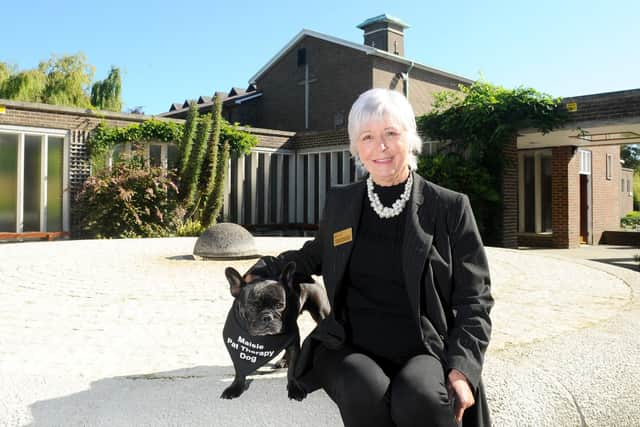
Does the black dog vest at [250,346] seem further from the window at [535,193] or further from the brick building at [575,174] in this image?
the window at [535,193]

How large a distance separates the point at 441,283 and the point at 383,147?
1.81 feet

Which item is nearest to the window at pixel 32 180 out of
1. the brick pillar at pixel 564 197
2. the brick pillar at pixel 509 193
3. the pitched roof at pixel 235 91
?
the brick pillar at pixel 509 193

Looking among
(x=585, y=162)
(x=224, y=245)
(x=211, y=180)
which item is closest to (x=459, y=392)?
(x=224, y=245)

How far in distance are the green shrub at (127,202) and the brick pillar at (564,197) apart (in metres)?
11.1

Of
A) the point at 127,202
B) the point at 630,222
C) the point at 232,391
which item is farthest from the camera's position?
the point at 630,222

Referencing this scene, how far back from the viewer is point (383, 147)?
2008mm

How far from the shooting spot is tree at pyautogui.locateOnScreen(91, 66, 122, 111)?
84.5 feet

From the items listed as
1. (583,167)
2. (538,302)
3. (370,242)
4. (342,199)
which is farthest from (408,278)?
(583,167)

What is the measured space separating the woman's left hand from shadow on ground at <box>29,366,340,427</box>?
26.2 inches

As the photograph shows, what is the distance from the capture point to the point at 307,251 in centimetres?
232

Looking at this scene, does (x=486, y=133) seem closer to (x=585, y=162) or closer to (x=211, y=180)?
(x=585, y=162)

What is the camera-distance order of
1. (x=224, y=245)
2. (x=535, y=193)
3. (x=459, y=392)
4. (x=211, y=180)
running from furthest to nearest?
(x=535, y=193) → (x=211, y=180) → (x=224, y=245) → (x=459, y=392)

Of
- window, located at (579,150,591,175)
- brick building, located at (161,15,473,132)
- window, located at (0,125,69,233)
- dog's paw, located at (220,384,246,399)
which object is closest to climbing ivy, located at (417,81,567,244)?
window, located at (579,150,591,175)

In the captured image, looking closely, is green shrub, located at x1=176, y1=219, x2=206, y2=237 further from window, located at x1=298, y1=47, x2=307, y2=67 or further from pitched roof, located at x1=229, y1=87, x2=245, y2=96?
pitched roof, located at x1=229, y1=87, x2=245, y2=96
